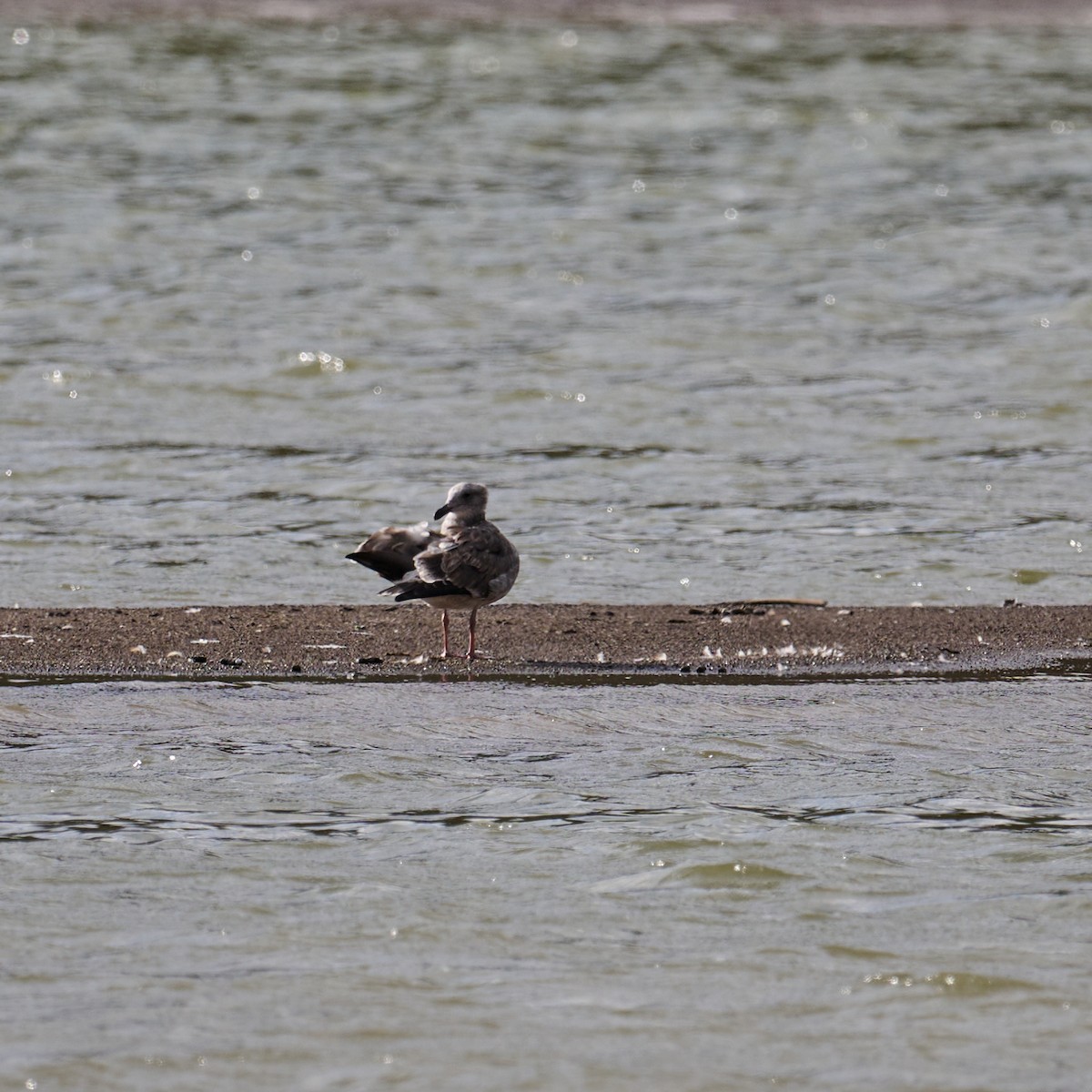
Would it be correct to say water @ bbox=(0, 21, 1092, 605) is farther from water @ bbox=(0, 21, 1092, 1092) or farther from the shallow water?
the shallow water

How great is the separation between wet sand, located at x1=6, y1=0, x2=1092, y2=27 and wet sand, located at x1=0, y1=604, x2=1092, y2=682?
1335 inches

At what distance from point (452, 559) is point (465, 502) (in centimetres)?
72

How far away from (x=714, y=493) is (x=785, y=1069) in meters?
8.57

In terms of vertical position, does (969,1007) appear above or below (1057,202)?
below

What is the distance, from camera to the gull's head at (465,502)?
10.2 m

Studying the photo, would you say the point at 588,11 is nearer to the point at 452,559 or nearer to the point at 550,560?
the point at 550,560

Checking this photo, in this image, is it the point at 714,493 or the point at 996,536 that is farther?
the point at 714,493

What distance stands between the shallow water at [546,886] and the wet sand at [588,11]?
117 ft

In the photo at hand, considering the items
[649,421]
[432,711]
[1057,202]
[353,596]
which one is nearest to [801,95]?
[1057,202]

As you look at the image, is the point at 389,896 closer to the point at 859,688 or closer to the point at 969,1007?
the point at 969,1007

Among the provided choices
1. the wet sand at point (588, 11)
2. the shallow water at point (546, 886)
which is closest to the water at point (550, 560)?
the shallow water at point (546, 886)

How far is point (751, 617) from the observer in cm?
1044

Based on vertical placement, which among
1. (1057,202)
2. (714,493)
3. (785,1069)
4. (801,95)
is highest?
(801,95)

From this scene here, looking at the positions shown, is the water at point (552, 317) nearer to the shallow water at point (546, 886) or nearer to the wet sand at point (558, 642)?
the wet sand at point (558, 642)
